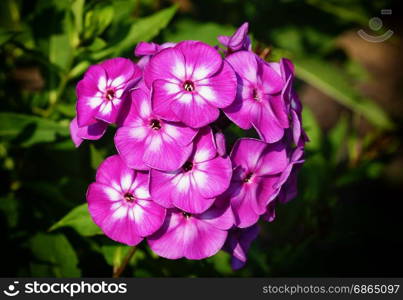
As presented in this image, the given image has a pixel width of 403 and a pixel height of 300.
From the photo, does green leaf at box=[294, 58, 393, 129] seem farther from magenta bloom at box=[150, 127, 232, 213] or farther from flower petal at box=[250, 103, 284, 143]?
magenta bloom at box=[150, 127, 232, 213]

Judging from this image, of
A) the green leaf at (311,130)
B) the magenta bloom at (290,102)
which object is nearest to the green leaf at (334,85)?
the green leaf at (311,130)

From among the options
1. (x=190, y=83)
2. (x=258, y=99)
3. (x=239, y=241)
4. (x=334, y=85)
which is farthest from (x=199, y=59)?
(x=334, y=85)

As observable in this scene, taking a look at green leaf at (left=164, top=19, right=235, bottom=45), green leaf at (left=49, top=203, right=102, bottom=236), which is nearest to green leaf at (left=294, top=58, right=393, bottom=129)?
green leaf at (left=164, top=19, right=235, bottom=45)

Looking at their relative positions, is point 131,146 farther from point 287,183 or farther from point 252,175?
point 287,183

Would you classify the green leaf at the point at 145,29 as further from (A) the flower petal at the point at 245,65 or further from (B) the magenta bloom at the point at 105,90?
(A) the flower petal at the point at 245,65

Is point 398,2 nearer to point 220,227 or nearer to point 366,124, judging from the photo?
point 366,124
